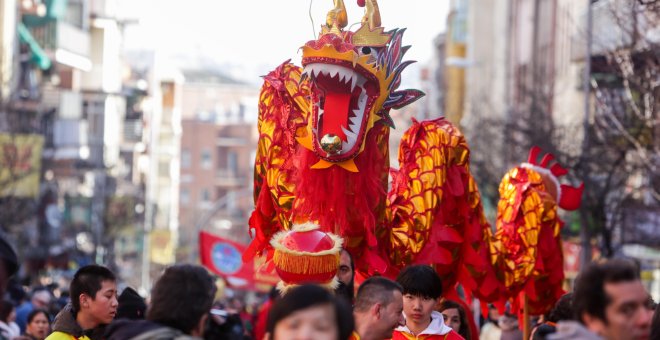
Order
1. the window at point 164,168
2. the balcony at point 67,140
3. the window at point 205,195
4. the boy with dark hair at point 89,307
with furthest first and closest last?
the window at point 205,195 → the window at point 164,168 → the balcony at point 67,140 → the boy with dark hair at point 89,307

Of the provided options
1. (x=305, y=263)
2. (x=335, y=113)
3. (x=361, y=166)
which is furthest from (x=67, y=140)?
(x=305, y=263)

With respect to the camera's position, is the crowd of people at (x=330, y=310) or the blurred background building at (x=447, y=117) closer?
the crowd of people at (x=330, y=310)

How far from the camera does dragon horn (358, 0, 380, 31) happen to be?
11516 millimetres

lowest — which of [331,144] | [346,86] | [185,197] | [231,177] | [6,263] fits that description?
[185,197]

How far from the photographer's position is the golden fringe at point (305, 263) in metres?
9.23

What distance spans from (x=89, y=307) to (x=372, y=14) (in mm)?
3328

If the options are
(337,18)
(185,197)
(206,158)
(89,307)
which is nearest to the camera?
(89,307)

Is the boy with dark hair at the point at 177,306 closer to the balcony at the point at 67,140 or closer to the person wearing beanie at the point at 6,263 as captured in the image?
the person wearing beanie at the point at 6,263

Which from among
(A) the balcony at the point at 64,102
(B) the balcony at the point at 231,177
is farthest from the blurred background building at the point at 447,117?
(B) the balcony at the point at 231,177

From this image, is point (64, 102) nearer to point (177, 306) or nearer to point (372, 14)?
point (372, 14)

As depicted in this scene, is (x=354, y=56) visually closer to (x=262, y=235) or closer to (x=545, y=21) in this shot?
(x=262, y=235)

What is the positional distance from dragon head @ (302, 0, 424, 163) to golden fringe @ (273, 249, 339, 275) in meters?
1.57

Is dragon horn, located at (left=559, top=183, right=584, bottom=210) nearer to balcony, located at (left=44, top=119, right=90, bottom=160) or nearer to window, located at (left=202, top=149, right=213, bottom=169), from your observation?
balcony, located at (left=44, top=119, right=90, bottom=160)

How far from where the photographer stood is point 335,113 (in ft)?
35.6
